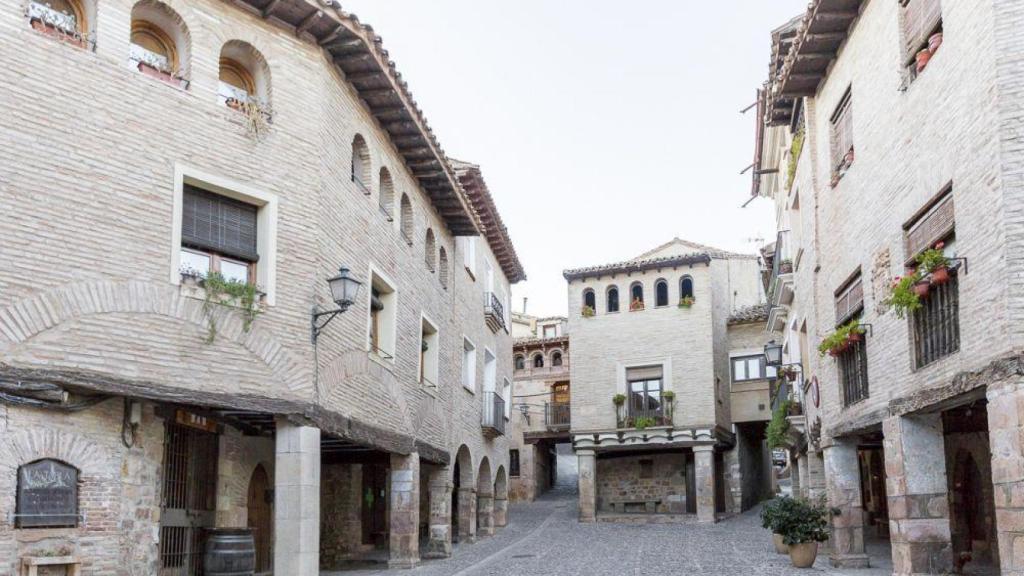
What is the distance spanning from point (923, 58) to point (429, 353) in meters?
11.4

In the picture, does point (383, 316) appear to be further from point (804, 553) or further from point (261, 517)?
point (804, 553)

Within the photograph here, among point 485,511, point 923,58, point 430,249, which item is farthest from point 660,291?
point 923,58

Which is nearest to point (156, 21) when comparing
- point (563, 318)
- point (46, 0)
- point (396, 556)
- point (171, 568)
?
point (46, 0)

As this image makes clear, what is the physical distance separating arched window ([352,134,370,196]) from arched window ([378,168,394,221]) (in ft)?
3.88

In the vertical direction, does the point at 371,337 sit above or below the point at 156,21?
below

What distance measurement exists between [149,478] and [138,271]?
7.92 ft

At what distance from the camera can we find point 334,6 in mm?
13586

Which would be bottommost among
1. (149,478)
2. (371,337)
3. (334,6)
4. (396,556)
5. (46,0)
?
(396,556)

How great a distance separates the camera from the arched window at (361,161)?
1617 cm

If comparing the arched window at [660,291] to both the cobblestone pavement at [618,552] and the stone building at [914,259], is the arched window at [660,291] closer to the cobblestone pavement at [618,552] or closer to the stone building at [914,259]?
the cobblestone pavement at [618,552]

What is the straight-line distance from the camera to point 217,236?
12656mm

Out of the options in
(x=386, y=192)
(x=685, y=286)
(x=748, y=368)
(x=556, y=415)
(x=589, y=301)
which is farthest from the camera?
(x=556, y=415)

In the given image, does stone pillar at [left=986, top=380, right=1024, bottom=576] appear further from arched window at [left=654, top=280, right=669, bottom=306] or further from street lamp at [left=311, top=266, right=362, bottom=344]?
arched window at [left=654, top=280, right=669, bottom=306]

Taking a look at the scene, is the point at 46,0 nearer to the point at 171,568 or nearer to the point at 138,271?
the point at 138,271
